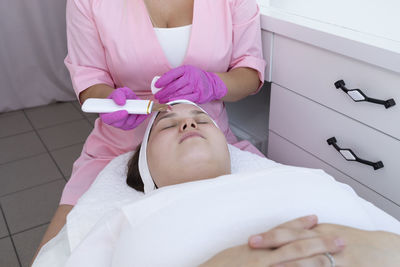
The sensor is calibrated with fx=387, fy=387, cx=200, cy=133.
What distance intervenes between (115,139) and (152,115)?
179 mm

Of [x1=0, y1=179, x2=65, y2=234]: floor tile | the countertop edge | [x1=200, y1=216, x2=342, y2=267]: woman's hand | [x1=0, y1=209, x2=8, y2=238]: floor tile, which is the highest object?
the countertop edge

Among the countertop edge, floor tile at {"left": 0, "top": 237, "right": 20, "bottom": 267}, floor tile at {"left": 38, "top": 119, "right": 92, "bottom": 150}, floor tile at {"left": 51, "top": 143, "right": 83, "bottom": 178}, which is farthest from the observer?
floor tile at {"left": 38, "top": 119, "right": 92, "bottom": 150}

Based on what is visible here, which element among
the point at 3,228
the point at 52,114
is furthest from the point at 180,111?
the point at 52,114

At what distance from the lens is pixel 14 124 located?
109 inches

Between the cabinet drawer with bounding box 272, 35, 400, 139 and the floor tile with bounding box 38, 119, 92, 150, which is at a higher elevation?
the cabinet drawer with bounding box 272, 35, 400, 139

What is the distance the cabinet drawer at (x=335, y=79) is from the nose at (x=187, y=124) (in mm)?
385

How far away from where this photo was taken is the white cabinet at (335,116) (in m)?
0.99

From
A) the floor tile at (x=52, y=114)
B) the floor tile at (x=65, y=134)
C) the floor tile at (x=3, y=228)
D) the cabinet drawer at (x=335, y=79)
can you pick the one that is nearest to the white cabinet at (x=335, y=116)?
the cabinet drawer at (x=335, y=79)

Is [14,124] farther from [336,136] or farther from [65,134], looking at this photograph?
[336,136]

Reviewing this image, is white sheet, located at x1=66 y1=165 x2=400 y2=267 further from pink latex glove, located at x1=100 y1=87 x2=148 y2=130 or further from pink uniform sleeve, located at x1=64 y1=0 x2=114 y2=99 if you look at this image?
pink uniform sleeve, located at x1=64 y1=0 x2=114 y2=99

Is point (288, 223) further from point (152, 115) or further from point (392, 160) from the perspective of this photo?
point (152, 115)

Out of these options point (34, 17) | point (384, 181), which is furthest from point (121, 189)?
point (34, 17)

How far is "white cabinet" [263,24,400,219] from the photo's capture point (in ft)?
3.24

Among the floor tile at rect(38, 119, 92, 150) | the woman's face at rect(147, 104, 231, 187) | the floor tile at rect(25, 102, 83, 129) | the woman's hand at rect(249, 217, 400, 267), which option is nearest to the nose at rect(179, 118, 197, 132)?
the woman's face at rect(147, 104, 231, 187)
